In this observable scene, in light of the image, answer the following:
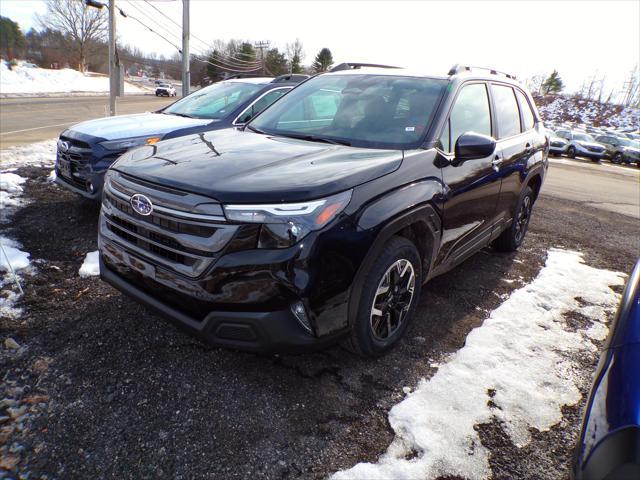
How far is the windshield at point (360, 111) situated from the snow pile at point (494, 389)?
1.54 meters

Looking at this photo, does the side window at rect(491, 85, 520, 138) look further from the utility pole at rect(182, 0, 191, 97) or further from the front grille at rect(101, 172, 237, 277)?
the utility pole at rect(182, 0, 191, 97)

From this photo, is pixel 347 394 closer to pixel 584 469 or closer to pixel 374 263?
pixel 374 263

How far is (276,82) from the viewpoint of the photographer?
6250mm

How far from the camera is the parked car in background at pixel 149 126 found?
4730 mm

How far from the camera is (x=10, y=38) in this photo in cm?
5931

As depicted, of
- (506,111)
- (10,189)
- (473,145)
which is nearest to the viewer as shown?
(473,145)

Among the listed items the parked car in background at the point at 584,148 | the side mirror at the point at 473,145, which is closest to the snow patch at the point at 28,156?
the side mirror at the point at 473,145

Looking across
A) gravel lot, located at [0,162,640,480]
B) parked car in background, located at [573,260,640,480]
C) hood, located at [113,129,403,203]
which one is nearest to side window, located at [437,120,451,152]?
hood, located at [113,129,403,203]

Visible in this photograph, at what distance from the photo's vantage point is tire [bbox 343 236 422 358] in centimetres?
251

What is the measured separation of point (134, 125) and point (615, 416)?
5.32 meters

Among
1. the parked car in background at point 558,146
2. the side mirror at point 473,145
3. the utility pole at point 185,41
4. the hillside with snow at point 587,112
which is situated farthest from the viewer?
the hillside with snow at point 587,112

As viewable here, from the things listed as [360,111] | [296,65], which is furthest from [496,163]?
[296,65]

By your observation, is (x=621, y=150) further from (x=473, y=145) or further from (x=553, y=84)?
(x=553, y=84)

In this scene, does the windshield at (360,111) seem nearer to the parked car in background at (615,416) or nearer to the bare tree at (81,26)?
the parked car in background at (615,416)
